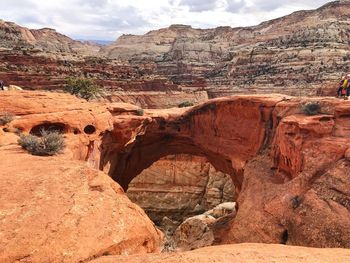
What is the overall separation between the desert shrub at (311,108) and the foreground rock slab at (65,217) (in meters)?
8.65

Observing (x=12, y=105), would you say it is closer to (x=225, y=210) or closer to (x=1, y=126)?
(x=1, y=126)

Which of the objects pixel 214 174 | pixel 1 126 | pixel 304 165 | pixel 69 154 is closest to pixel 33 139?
pixel 69 154

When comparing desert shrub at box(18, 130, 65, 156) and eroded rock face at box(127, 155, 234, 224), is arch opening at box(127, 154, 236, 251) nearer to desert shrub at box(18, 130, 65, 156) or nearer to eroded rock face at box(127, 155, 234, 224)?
eroded rock face at box(127, 155, 234, 224)

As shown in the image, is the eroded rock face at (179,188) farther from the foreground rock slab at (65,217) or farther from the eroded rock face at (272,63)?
the eroded rock face at (272,63)

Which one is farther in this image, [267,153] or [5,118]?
[267,153]

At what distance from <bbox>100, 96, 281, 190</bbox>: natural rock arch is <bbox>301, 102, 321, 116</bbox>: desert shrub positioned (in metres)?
3.08

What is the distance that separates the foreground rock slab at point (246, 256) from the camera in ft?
18.8

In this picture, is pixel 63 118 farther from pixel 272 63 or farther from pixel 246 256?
pixel 272 63

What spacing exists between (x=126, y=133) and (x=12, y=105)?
20.7 ft

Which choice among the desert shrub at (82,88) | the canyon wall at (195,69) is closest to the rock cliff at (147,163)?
the desert shrub at (82,88)

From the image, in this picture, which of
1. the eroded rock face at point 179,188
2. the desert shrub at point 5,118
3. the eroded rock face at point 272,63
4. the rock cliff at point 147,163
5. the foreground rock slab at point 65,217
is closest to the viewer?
the foreground rock slab at point 65,217

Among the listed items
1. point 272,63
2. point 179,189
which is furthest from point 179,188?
point 272,63

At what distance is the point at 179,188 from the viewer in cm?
3472

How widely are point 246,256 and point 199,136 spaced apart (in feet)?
60.3
